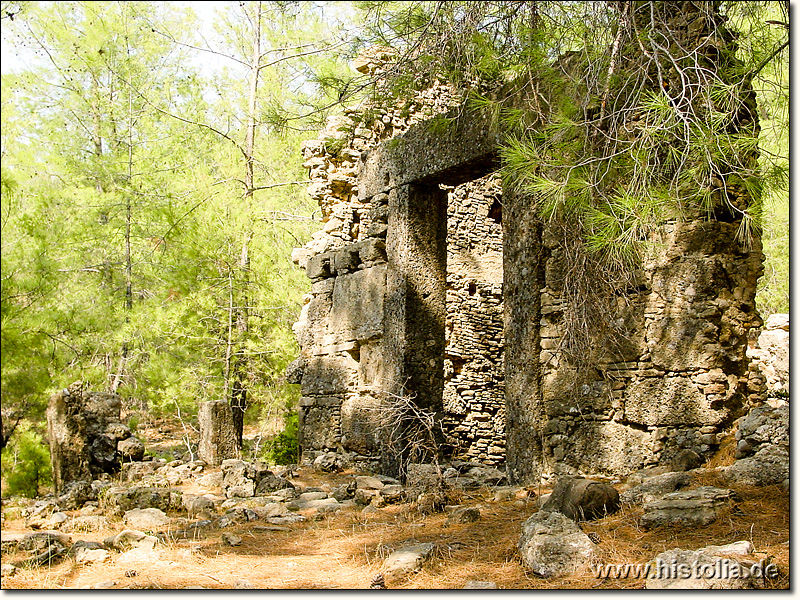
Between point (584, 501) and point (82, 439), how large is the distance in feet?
21.0

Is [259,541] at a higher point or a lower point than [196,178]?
lower

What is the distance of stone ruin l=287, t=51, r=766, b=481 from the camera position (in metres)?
6.25

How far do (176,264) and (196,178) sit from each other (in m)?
1.87

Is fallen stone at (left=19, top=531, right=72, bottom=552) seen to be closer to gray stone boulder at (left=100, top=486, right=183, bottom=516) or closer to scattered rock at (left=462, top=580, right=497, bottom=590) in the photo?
gray stone boulder at (left=100, top=486, right=183, bottom=516)

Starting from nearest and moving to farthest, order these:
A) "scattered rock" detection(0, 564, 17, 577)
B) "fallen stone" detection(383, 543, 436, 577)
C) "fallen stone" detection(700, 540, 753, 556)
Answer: "fallen stone" detection(700, 540, 753, 556), "fallen stone" detection(383, 543, 436, 577), "scattered rock" detection(0, 564, 17, 577)

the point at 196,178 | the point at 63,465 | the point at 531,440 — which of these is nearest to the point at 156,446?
the point at 196,178

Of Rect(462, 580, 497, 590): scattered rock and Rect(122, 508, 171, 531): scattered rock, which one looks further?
Rect(122, 508, 171, 531): scattered rock

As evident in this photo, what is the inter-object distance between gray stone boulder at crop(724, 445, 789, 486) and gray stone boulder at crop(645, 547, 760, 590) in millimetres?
1717

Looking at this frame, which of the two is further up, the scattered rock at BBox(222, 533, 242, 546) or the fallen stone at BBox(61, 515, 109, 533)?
the scattered rock at BBox(222, 533, 242, 546)

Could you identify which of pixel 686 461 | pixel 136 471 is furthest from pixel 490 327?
pixel 686 461

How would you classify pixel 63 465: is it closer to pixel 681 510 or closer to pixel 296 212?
pixel 681 510

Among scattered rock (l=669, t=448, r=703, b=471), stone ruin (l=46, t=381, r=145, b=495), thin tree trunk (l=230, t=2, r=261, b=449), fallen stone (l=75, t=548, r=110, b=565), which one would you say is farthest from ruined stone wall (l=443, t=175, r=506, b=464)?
fallen stone (l=75, t=548, r=110, b=565)

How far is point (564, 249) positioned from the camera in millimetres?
6750

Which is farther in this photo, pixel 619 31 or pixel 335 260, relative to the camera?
pixel 335 260
